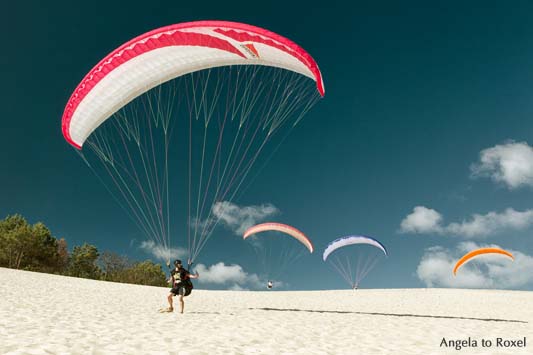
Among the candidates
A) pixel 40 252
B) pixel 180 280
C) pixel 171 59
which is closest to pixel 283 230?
pixel 180 280

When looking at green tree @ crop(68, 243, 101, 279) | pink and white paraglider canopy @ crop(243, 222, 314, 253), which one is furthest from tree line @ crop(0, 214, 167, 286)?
pink and white paraglider canopy @ crop(243, 222, 314, 253)

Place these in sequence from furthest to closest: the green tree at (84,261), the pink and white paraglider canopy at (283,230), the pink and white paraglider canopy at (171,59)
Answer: the green tree at (84,261)
the pink and white paraglider canopy at (283,230)
the pink and white paraglider canopy at (171,59)

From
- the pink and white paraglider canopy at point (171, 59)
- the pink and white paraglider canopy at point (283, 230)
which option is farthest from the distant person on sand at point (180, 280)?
the pink and white paraglider canopy at point (283, 230)

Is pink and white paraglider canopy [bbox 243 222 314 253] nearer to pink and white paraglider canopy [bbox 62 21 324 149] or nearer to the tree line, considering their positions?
pink and white paraglider canopy [bbox 62 21 324 149]

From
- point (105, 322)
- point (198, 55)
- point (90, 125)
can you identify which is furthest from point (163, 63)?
point (105, 322)

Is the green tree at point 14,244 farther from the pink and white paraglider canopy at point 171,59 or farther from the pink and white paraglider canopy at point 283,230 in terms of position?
the pink and white paraglider canopy at point 171,59

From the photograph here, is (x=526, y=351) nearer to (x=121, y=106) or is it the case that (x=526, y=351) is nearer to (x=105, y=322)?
(x=105, y=322)

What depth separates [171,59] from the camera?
12023mm

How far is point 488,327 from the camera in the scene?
499 inches

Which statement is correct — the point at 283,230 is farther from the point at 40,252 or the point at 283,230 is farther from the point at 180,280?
the point at 40,252

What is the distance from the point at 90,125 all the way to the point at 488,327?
603 inches

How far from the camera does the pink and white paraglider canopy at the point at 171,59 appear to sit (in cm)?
1111

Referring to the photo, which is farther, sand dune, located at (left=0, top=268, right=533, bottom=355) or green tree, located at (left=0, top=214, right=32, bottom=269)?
green tree, located at (left=0, top=214, right=32, bottom=269)

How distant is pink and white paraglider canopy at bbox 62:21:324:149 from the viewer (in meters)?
11.1
